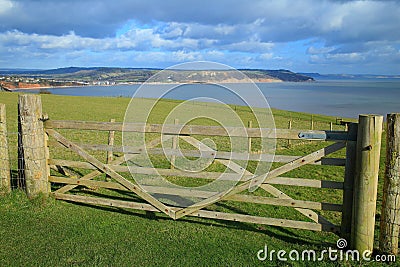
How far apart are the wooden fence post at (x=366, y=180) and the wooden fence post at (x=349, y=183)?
134mm

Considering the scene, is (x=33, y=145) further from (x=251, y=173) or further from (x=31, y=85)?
(x=31, y=85)

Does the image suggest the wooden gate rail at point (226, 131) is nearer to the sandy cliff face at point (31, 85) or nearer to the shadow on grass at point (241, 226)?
the shadow on grass at point (241, 226)

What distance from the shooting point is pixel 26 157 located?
715 cm

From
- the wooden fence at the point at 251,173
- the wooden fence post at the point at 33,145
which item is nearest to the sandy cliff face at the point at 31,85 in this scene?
the wooden fence post at the point at 33,145

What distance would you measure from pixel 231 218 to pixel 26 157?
14.6ft

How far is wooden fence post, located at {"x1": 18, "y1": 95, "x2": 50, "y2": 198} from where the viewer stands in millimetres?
6996

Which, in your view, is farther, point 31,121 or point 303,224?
point 31,121

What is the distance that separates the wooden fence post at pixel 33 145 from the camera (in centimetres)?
700

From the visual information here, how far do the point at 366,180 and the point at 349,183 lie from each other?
0.34 metres

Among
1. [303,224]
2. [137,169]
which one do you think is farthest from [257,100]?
[137,169]

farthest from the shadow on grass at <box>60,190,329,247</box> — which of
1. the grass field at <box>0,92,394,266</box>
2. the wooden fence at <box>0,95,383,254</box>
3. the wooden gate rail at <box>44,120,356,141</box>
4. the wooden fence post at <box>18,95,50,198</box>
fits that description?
the wooden gate rail at <box>44,120,356,141</box>

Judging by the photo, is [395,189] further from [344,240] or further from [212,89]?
[212,89]

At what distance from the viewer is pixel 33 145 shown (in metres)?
7.05

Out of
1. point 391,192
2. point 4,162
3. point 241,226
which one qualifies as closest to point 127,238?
point 241,226
